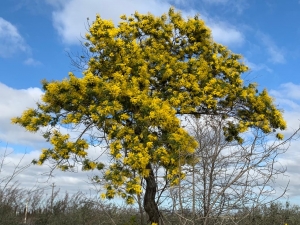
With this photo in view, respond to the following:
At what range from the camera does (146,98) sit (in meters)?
11.9

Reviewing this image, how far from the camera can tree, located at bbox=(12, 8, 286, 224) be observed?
11406mm

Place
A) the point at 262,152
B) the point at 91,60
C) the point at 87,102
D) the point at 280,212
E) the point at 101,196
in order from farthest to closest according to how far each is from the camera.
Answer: the point at 280,212, the point at 91,60, the point at 87,102, the point at 101,196, the point at 262,152

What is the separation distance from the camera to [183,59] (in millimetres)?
14125

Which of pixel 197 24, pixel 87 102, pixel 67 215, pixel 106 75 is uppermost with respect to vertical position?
pixel 197 24

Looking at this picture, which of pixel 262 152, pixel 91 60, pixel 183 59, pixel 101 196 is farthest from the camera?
pixel 183 59

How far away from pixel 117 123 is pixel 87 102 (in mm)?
1174

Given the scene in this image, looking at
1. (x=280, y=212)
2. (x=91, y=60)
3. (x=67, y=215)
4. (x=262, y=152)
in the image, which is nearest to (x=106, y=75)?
(x=91, y=60)

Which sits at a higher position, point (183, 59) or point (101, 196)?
point (183, 59)

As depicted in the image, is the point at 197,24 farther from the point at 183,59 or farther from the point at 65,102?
the point at 65,102

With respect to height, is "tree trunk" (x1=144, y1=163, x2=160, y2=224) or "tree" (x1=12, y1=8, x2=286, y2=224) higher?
"tree" (x1=12, y1=8, x2=286, y2=224)

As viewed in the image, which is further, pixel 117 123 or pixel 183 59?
pixel 183 59

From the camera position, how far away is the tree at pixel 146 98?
11.4 m

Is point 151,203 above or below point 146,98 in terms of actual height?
below

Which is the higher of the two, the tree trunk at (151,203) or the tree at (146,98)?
the tree at (146,98)
